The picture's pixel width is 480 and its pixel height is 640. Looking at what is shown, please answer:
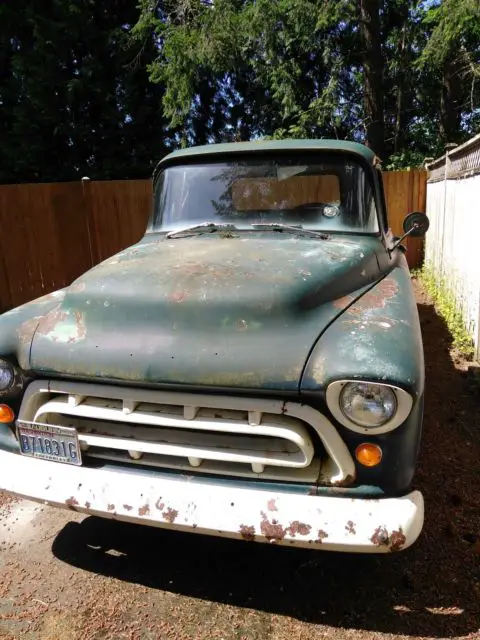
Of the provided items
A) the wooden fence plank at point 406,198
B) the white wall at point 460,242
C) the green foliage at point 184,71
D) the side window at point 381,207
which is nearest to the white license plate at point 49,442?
the side window at point 381,207

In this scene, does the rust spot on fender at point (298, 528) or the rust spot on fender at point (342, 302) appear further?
the rust spot on fender at point (342, 302)

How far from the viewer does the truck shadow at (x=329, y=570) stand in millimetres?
2156

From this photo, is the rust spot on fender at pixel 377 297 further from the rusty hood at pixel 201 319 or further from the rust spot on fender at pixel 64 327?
the rust spot on fender at pixel 64 327

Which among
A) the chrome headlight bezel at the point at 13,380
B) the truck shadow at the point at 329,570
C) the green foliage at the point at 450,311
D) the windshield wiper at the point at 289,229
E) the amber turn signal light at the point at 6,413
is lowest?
the truck shadow at the point at 329,570

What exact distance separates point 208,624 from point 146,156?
47.9ft

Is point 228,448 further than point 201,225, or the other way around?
point 201,225

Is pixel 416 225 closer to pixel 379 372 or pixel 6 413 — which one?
pixel 379 372

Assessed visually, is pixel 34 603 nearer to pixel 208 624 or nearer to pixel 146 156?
pixel 208 624

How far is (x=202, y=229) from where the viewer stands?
3.23 meters

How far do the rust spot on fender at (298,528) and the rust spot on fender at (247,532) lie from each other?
0.44ft

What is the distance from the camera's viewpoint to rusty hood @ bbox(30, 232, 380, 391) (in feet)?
6.55

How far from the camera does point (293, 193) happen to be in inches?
128

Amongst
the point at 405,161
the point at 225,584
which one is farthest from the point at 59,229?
the point at 405,161

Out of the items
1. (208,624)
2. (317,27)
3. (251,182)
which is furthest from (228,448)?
(317,27)
